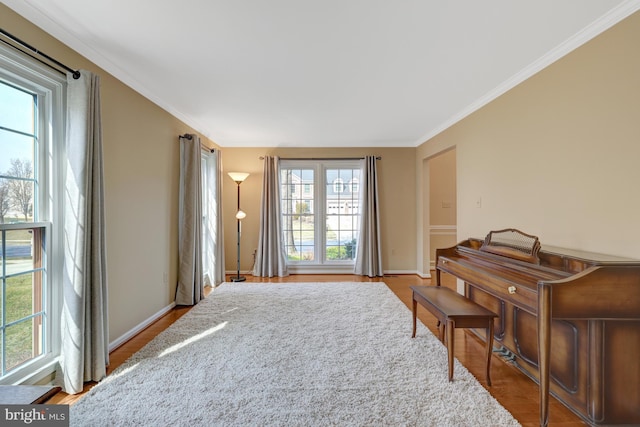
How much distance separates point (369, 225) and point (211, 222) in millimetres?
2844

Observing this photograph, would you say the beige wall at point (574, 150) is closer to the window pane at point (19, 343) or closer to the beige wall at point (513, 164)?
the beige wall at point (513, 164)

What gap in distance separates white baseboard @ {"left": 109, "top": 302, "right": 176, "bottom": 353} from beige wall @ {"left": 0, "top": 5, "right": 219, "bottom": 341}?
0.12ft

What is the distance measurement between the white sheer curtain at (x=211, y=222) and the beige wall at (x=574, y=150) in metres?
3.99

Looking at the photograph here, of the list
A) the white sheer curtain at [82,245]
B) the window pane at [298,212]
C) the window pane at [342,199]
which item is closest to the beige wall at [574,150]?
the window pane at [342,199]

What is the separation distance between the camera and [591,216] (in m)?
1.99

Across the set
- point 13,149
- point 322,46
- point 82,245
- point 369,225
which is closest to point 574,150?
point 322,46

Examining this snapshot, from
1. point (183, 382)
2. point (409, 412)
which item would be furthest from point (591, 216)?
point (183, 382)

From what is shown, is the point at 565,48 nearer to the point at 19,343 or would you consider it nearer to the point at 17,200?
the point at 17,200

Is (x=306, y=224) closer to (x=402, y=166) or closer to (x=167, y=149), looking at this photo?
(x=402, y=166)

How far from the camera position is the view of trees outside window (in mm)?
1751

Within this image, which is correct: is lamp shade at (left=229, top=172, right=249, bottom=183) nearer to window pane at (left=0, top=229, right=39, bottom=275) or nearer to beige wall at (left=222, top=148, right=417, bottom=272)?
beige wall at (left=222, top=148, right=417, bottom=272)

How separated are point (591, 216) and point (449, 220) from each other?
4063 mm

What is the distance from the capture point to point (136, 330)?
9.59 feet

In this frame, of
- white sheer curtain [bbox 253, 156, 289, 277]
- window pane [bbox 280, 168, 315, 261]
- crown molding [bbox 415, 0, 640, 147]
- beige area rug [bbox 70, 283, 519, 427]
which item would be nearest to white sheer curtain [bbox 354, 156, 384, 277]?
window pane [bbox 280, 168, 315, 261]
